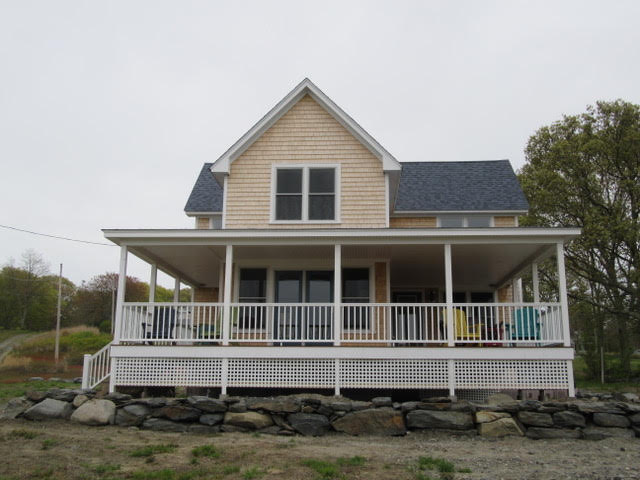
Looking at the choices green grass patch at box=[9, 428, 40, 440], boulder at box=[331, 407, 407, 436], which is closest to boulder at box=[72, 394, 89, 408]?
A: green grass patch at box=[9, 428, 40, 440]

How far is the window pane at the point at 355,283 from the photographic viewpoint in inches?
563

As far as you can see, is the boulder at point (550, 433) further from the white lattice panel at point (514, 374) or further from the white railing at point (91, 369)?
the white railing at point (91, 369)

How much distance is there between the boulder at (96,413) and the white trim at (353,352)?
1.34 metres

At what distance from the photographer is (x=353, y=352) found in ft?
37.2

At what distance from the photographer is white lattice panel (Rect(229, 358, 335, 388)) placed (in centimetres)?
1146

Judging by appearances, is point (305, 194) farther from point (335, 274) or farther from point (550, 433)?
point (550, 433)

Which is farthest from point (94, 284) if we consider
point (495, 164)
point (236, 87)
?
point (495, 164)

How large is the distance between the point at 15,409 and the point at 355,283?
308 inches

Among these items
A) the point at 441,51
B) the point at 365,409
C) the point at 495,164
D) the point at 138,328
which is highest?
the point at 441,51

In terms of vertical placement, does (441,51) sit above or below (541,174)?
above

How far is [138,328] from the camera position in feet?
40.5

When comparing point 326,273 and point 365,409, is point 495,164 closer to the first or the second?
point 326,273

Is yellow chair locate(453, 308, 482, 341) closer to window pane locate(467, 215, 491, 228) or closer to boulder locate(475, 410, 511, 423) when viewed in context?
boulder locate(475, 410, 511, 423)

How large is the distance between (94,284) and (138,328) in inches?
1757
